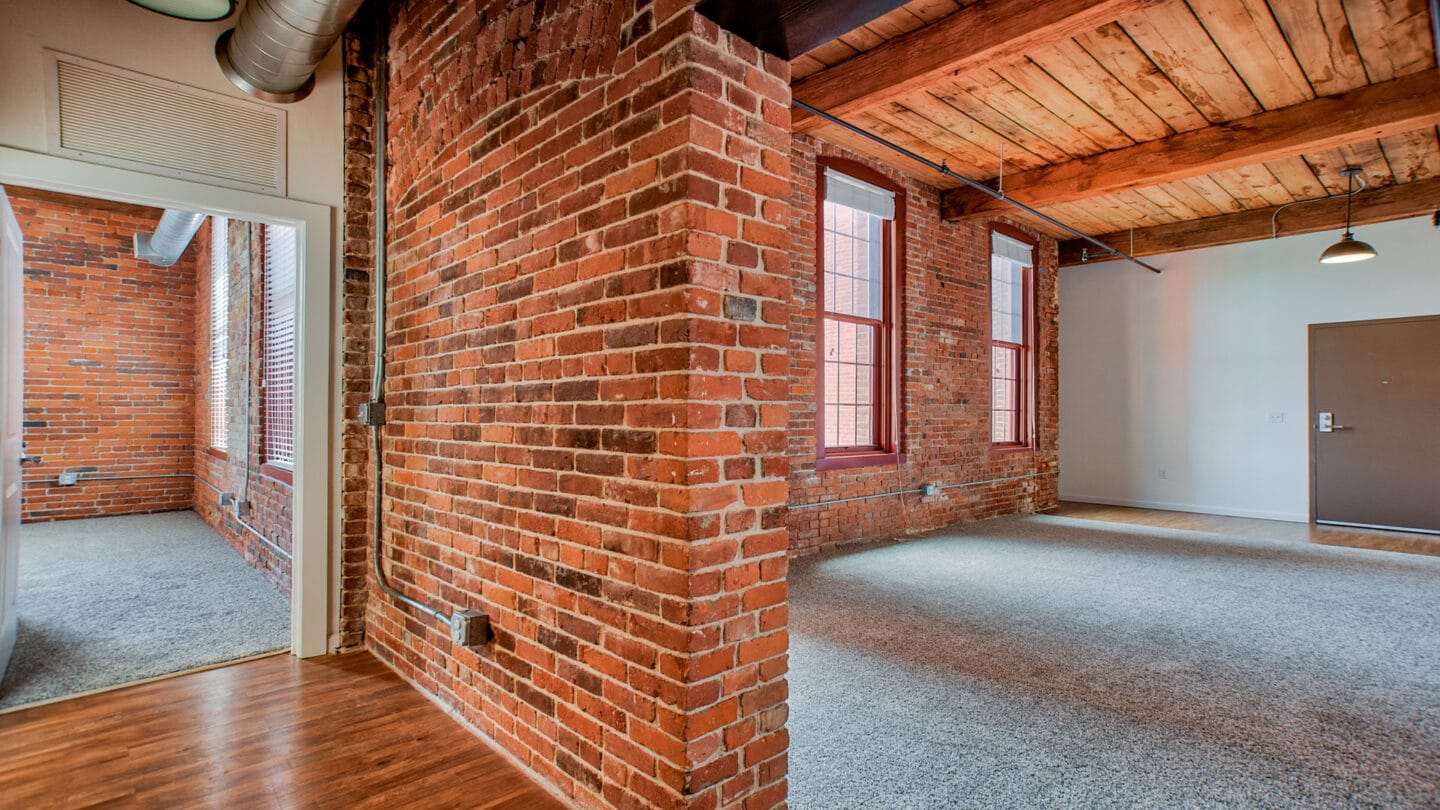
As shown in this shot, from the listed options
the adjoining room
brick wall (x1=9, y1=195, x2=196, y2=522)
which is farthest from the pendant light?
brick wall (x1=9, y1=195, x2=196, y2=522)

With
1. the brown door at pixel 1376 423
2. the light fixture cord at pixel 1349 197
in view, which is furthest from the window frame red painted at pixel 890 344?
the brown door at pixel 1376 423

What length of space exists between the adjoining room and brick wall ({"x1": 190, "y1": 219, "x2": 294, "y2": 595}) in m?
0.02

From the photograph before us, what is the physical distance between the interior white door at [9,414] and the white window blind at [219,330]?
2.83 metres

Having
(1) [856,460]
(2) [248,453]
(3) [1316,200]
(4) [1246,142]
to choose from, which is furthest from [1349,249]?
(2) [248,453]

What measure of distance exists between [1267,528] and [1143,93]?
4.76 meters

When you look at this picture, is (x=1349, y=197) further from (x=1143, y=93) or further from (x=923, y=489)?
(x=923, y=489)

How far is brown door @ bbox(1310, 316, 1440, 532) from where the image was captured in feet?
21.8

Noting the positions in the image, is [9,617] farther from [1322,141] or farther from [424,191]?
[1322,141]

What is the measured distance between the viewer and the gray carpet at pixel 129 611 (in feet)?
9.95


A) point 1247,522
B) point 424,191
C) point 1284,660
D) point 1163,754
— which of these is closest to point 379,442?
point 424,191

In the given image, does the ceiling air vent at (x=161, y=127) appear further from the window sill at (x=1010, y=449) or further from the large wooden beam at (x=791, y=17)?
the window sill at (x=1010, y=449)

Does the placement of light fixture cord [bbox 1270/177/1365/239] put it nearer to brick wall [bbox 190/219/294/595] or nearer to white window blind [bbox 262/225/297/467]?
white window blind [bbox 262/225/297/467]

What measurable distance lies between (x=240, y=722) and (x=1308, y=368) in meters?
9.27

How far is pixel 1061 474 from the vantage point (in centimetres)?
901
